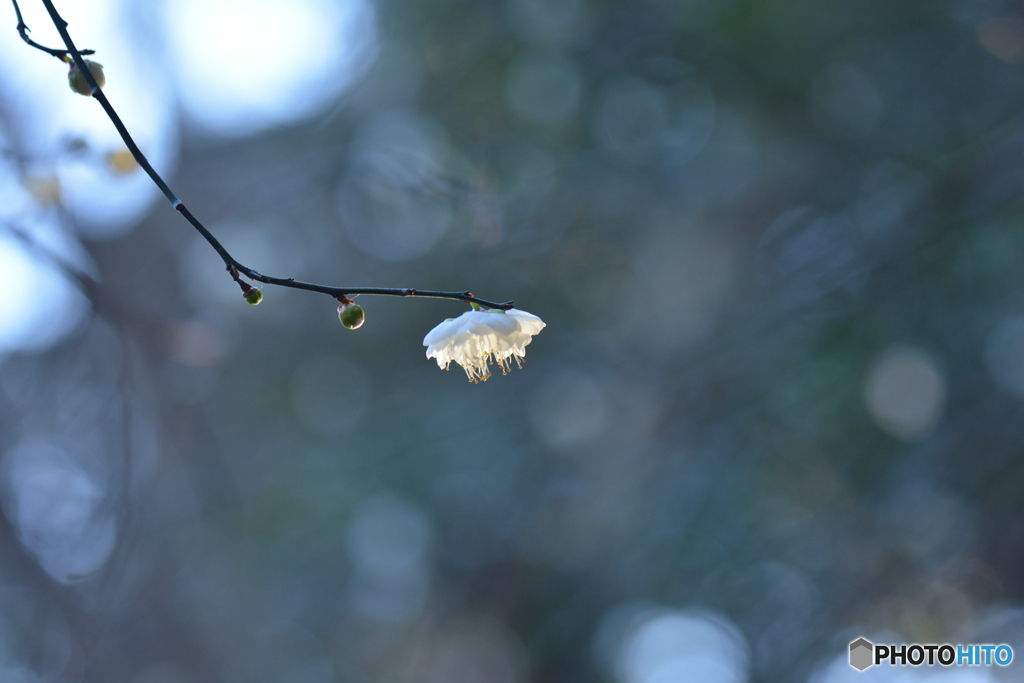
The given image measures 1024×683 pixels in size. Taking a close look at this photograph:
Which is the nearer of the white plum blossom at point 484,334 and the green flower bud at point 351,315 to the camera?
the green flower bud at point 351,315

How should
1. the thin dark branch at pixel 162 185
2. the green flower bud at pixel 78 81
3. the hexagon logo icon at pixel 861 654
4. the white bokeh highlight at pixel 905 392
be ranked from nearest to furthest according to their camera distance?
the thin dark branch at pixel 162 185 → the green flower bud at pixel 78 81 → the hexagon logo icon at pixel 861 654 → the white bokeh highlight at pixel 905 392

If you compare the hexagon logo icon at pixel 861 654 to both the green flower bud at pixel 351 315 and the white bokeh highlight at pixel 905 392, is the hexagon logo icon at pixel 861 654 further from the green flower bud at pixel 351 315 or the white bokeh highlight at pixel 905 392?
the green flower bud at pixel 351 315

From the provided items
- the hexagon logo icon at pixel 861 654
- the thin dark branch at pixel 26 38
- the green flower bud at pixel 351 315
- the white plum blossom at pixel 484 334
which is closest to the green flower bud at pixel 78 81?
the thin dark branch at pixel 26 38

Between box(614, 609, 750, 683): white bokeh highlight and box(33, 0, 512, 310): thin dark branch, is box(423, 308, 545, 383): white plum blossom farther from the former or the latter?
box(614, 609, 750, 683): white bokeh highlight

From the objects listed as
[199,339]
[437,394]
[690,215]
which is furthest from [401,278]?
[690,215]

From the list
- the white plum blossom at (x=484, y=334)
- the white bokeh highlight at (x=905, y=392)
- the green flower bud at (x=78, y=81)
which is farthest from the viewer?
the white bokeh highlight at (x=905, y=392)

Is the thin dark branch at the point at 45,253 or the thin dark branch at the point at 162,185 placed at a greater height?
the thin dark branch at the point at 45,253

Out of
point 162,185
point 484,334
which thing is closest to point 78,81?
point 162,185
